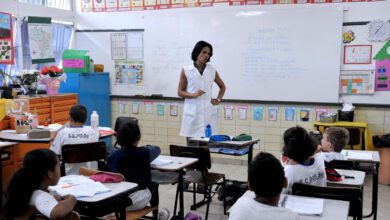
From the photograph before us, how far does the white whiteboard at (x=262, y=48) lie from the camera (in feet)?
18.3

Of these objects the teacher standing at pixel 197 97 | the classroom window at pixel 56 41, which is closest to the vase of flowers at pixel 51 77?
the classroom window at pixel 56 41

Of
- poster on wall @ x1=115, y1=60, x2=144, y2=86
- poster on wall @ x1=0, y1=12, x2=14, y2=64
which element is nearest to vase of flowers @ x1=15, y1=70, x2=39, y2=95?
poster on wall @ x1=0, y1=12, x2=14, y2=64

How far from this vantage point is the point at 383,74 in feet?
17.6

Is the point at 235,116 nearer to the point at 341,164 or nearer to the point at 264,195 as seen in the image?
the point at 341,164

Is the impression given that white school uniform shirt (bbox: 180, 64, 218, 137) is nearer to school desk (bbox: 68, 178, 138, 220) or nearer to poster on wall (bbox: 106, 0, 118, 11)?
school desk (bbox: 68, 178, 138, 220)

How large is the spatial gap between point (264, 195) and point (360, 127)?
12.2ft

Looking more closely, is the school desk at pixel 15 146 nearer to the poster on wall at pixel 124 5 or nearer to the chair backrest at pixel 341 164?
the chair backrest at pixel 341 164

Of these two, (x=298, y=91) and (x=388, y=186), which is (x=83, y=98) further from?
(x=388, y=186)

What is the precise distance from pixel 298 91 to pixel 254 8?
1.31m

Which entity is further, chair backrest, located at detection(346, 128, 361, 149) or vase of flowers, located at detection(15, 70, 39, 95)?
vase of flowers, located at detection(15, 70, 39, 95)

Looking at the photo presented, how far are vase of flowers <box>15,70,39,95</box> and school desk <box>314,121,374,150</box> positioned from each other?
3685mm

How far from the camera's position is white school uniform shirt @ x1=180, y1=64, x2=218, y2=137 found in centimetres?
480

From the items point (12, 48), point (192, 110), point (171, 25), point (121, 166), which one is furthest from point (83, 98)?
point (121, 166)

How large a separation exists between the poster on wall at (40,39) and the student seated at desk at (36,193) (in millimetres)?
4117
